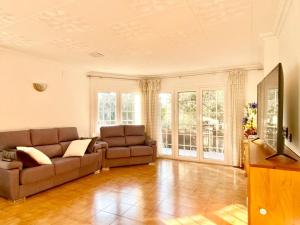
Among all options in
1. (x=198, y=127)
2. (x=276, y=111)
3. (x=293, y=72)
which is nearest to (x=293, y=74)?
(x=293, y=72)

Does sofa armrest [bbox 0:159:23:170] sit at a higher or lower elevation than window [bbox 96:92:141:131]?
lower

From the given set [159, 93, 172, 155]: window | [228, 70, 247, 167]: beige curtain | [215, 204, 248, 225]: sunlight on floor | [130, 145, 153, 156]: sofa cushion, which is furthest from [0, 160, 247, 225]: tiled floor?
[159, 93, 172, 155]: window

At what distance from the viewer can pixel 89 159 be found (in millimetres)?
4207

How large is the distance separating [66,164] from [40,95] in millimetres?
1646

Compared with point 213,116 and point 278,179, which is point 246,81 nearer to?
point 213,116

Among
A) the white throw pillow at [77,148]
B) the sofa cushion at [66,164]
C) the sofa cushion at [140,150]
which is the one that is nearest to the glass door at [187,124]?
the sofa cushion at [140,150]

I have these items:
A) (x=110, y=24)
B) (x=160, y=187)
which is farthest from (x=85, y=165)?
(x=110, y=24)

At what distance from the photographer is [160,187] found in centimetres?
362

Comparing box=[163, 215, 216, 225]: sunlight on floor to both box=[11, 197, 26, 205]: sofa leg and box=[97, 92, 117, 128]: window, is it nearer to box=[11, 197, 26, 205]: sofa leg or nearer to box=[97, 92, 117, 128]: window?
box=[11, 197, 26, 205]: sofa leg

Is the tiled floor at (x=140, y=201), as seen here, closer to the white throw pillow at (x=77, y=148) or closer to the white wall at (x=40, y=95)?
the white throw pillow at (x=77, y=148)

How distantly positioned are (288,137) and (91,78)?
15.4 feet

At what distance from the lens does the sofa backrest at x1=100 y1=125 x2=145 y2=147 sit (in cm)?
534

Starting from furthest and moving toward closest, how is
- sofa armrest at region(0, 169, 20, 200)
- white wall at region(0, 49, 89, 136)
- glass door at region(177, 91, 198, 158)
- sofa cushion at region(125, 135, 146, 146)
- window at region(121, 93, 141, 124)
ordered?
window at region(121, 93, 141, 124)
glass door at region(177, 91, 198, 158)
sofa cushion at region(125, 135, 146, 146)
white wall at region(0, 49, 89, 136)
sofa armrest at region(0, 169, 20, 200)

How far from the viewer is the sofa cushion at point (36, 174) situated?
3.05 metres
